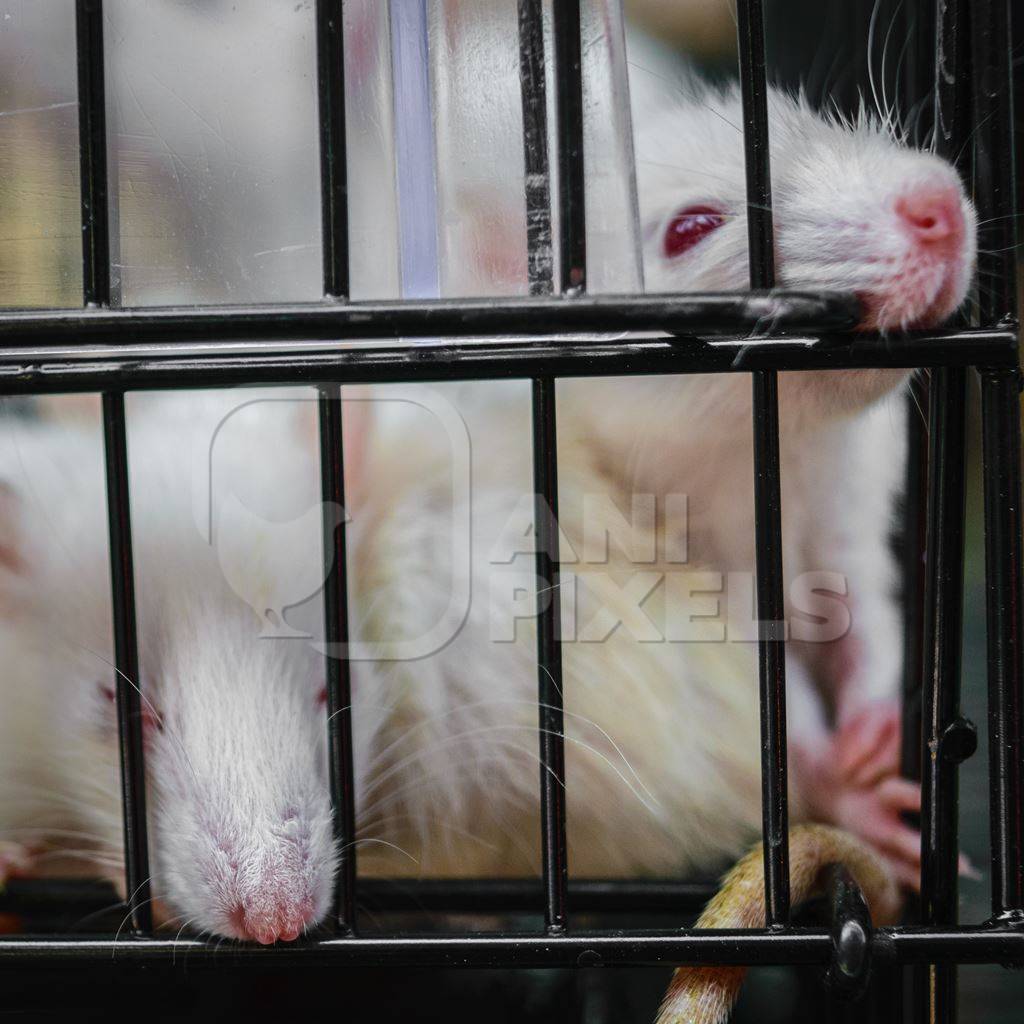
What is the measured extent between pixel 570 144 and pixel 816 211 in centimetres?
11

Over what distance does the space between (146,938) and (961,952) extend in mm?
308

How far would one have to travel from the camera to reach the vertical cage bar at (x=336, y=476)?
297 mm

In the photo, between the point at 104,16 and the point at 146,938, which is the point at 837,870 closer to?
the point at 146,938

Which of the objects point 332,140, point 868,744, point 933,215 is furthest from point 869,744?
point 332,140

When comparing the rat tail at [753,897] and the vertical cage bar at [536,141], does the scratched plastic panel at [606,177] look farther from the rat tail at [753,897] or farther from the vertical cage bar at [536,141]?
the rat tail at [753,897]

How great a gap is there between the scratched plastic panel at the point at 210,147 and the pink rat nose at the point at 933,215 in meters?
0.23

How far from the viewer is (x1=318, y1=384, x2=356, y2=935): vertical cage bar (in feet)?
1.03

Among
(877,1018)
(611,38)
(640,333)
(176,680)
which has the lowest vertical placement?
(877,1018)

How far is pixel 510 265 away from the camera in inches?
12.4

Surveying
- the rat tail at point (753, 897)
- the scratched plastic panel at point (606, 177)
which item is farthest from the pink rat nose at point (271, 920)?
the scratched plastic panel at point (606, 177)

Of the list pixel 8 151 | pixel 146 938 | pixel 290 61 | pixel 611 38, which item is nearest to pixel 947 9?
pixel 611 38

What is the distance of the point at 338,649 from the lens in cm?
32

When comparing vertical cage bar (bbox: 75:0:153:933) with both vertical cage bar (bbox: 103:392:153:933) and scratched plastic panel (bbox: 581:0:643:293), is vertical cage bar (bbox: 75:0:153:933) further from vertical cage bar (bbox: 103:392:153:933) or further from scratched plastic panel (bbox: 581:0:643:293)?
scratched plastic panel (bbox: 581:0:643:293)

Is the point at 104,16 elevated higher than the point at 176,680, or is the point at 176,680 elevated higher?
the point at 104,16
